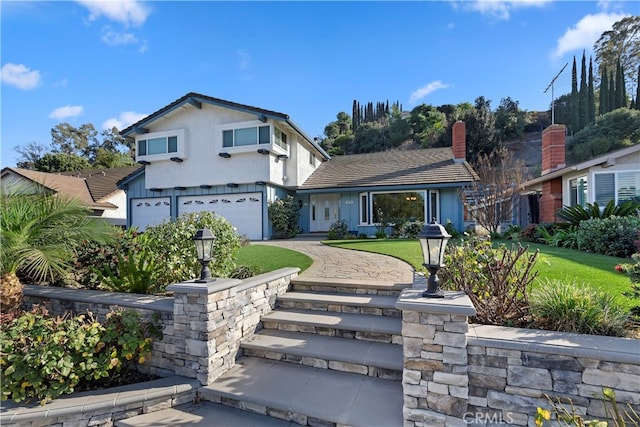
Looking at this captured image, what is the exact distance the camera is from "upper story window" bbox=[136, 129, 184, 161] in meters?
14.6

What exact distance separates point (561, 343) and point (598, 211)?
10115 mm

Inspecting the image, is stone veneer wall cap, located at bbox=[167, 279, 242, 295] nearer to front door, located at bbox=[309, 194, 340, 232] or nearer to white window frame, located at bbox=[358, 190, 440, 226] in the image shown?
white window frame, located at bbox=[358, 190, 440, 226]

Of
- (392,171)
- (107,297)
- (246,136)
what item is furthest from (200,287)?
(392,171)

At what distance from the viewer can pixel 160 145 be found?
1498 cm

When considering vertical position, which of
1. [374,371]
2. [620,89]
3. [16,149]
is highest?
[620,89]

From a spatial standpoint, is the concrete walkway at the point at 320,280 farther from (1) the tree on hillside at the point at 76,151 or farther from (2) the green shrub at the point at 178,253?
(1) the tree on hillside at the point at 76,151

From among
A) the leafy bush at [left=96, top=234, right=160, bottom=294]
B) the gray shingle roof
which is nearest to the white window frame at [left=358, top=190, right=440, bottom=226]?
the gray shingle roof

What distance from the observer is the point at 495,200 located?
39.1 ft

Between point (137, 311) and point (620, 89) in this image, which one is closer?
point (137, 311)

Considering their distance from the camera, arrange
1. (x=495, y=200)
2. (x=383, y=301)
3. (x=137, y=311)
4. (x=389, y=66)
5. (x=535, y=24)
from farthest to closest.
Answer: (x=495, y=200), (x=389, y=66), (x=535, y=24), (x=383, y=301), (x=137, y=311)

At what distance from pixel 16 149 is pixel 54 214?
43837mm

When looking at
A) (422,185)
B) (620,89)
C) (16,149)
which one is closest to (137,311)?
(422,185)

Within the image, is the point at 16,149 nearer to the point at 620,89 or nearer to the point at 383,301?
the point at 383,301

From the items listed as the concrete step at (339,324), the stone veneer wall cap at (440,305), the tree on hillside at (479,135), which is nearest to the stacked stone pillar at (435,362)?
the stone veneer wall cap at (440,305)
